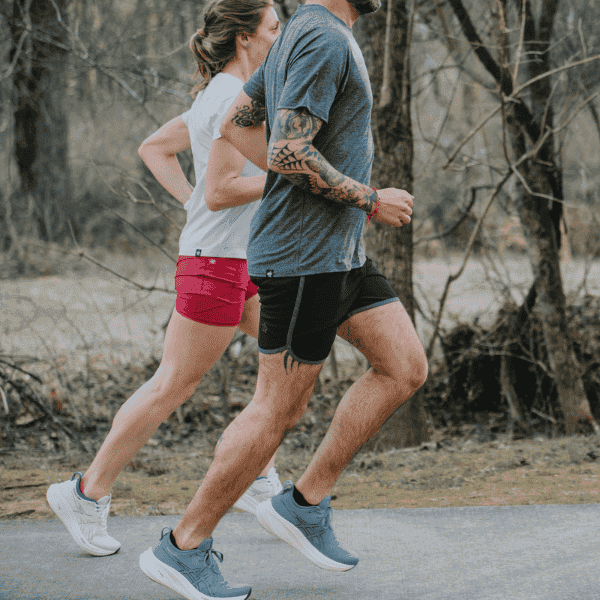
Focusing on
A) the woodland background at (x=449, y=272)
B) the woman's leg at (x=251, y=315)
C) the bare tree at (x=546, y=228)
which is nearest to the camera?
the woman's leg at (x=251, y=315)

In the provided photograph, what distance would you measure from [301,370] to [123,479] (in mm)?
2491

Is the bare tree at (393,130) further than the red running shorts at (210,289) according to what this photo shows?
Yes

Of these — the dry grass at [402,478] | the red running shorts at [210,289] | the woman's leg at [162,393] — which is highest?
the red running shorts at [210,289]

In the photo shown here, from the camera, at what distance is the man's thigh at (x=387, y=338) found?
2.72 metres

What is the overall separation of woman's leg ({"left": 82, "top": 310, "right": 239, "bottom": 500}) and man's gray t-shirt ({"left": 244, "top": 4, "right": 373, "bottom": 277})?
59 cm

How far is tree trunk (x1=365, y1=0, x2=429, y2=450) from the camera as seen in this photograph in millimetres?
5062

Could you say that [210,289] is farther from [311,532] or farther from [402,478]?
[402,478]

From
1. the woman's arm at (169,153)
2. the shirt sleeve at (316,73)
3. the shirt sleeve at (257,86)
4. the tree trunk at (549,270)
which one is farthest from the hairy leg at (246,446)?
the tree trunk at (549,270)

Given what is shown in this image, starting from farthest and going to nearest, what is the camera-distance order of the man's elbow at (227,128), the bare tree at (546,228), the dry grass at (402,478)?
the bare tree at (546,228), the dry grass at (402,478), the man's elbow at (227,128)

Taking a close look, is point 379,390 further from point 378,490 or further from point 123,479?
point 123,479

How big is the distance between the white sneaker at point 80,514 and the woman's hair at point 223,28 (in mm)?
1788

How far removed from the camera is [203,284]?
310 cm

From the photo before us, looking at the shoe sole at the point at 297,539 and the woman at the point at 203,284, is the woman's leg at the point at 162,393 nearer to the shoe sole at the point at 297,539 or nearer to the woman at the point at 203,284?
the woman at the point at 203,284

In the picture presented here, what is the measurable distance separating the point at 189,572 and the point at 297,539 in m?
0.44
